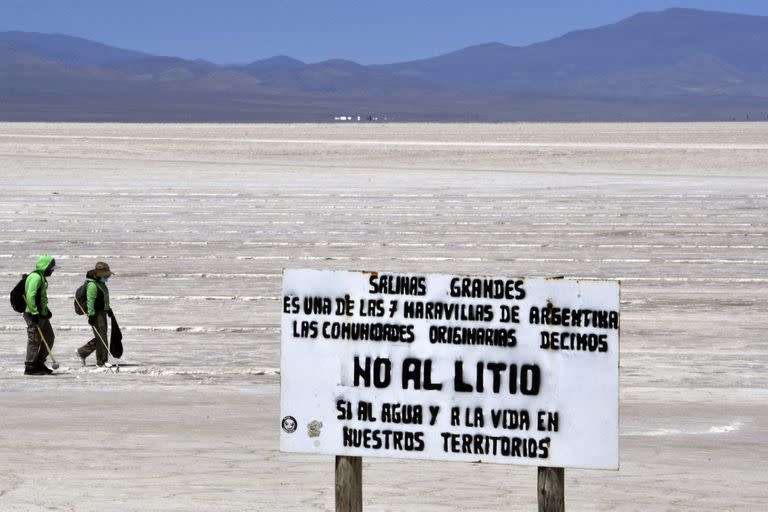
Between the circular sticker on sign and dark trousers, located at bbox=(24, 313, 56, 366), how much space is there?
22.2 feet

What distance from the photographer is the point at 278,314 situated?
1667 cm

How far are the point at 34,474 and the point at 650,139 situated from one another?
7453cm

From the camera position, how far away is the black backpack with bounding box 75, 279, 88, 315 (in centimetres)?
1320

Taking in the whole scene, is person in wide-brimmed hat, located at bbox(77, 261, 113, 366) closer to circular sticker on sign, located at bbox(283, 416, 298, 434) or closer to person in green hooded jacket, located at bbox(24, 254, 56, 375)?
person in green hooded jacket, located at bbox(24, 254, 56, 375)

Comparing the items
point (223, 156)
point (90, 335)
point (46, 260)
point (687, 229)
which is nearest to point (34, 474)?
point (46, 260)

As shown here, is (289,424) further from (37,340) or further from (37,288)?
(37,340)

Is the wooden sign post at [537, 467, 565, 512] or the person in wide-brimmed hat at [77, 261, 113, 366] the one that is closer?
the wooden sign post at [537, 467, 565, 512]

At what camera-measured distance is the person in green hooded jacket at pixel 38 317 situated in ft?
41.0

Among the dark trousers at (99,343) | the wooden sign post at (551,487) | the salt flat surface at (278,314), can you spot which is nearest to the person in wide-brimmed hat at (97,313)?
the dark trousers at (99,343)

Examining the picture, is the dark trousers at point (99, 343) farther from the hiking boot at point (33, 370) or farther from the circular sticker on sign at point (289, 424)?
the circular sticker on sign at point (289, 424)

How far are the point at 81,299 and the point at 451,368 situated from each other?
781 centimetres

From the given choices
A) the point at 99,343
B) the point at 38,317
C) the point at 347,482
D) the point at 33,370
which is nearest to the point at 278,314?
the point at 99,343

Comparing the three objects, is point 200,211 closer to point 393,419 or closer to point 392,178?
point 392,178

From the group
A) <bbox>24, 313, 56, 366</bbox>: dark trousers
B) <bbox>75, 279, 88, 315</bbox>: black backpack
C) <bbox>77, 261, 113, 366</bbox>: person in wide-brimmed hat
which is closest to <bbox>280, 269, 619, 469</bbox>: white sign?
<bbox>24, 313, 56, 366</bbox>: dark trousers
